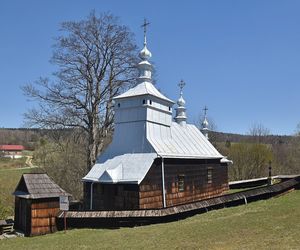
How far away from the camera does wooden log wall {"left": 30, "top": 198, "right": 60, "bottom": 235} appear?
18.1m

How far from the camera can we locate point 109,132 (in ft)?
99.3

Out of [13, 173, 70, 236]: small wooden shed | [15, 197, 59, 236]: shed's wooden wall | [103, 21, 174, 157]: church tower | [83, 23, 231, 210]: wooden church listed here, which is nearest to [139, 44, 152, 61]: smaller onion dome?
[83, 23, 231, 210]: wooden church

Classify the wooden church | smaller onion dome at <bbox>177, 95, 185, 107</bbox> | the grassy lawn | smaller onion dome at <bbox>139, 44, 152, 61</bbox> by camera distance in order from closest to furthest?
the grassy lawn → the wooden church → smaller onion dome at <bbox>139, 44, 152, 61</bbox> → smaller onion dome at <bbox>177, 95, 185, 107</bbox>

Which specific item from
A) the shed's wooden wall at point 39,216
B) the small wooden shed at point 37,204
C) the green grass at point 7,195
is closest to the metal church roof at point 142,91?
the small wooden shed at point 37,204

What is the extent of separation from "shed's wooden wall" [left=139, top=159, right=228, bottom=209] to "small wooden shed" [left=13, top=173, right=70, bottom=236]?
4554 millimetres

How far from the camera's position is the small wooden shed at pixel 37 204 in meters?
18.1

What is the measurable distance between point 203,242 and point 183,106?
2117 centimetres

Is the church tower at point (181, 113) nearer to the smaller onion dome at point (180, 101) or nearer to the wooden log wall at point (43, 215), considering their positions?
the smaller onion dome at point (180, 101)

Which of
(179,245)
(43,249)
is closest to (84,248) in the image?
(43,249)

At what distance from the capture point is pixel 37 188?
61.4 ft

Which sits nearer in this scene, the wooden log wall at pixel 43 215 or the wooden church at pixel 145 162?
the wooden log wall at pixel 43 215

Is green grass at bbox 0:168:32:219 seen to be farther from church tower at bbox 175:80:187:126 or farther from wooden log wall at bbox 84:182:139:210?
church tower at bbox 175:80:187:126

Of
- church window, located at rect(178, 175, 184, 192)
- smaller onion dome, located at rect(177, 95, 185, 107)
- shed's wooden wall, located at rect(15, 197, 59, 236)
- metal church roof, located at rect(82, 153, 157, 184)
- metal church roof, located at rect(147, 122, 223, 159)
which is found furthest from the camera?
smaller onion dome, located at rect(177, 95, 185, 107)

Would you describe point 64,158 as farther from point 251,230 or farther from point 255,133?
point 255,133
